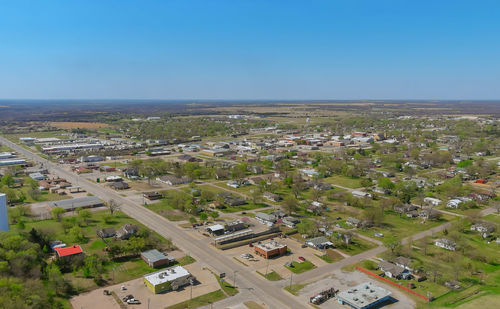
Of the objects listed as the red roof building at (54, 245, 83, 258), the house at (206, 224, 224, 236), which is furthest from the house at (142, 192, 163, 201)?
the red roof building at (54, 245, 83, 258)

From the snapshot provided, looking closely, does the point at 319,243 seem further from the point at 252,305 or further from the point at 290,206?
the point at 252,305

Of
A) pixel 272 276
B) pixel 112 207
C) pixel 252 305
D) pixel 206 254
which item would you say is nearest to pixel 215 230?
pixel 206 254

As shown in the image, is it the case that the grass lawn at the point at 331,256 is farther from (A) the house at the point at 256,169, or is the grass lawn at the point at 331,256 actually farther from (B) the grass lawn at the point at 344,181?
(A) the house at the point at 256,169

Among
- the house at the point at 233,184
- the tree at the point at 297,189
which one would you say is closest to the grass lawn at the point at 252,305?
the tree at the point at 297,189

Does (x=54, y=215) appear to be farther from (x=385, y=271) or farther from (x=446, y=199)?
(x=446, y=199)

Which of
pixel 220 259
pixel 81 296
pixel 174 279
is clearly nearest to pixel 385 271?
pixel 220 259

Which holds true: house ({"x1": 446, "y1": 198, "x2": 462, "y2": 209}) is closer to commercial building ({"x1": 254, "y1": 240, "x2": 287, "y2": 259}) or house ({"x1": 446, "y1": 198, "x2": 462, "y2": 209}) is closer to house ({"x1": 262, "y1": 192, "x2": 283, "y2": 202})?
house ({"x1": 262, "y1": 192, "x2": 283, "y2": 202})
